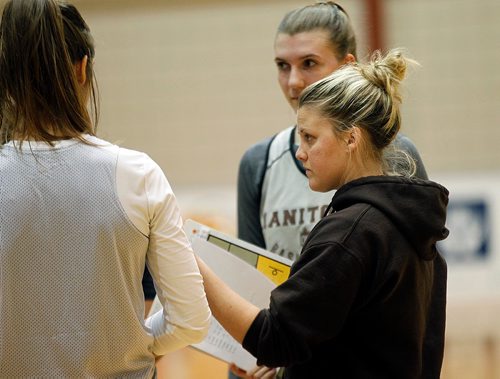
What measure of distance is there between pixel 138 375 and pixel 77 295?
0.63 ft

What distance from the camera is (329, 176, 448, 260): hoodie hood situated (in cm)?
153

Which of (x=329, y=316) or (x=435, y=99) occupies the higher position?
(x=329, y=316)

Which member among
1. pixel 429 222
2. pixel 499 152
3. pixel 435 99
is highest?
pixel 429 222

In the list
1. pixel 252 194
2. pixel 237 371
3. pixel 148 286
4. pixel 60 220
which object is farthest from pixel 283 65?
pixel 60 220

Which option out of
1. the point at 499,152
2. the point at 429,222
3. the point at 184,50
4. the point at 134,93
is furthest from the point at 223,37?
the point at 429,222

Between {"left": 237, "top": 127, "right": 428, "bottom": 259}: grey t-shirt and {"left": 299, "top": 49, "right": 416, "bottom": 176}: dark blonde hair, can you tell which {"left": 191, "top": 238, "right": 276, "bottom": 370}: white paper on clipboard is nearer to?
{"left": 237, "top": 127, "right": 428, "bottom": 259}: grey t-shirt

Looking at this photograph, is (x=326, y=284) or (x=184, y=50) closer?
(x=326, y=284)

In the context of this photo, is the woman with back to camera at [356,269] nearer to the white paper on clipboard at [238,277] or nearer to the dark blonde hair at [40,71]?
the white paper on clipboard at [238,277]

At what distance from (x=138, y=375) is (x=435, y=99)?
445 centimetres

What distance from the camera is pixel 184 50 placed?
5.67 m

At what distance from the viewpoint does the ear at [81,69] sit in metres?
1.46

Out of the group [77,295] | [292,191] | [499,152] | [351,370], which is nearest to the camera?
[77,295]

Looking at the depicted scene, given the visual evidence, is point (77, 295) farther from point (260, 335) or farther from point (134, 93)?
point (134, 93)

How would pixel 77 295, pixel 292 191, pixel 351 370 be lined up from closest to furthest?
pixel 77 295 → pixel 351 370 → pixel 292 191
